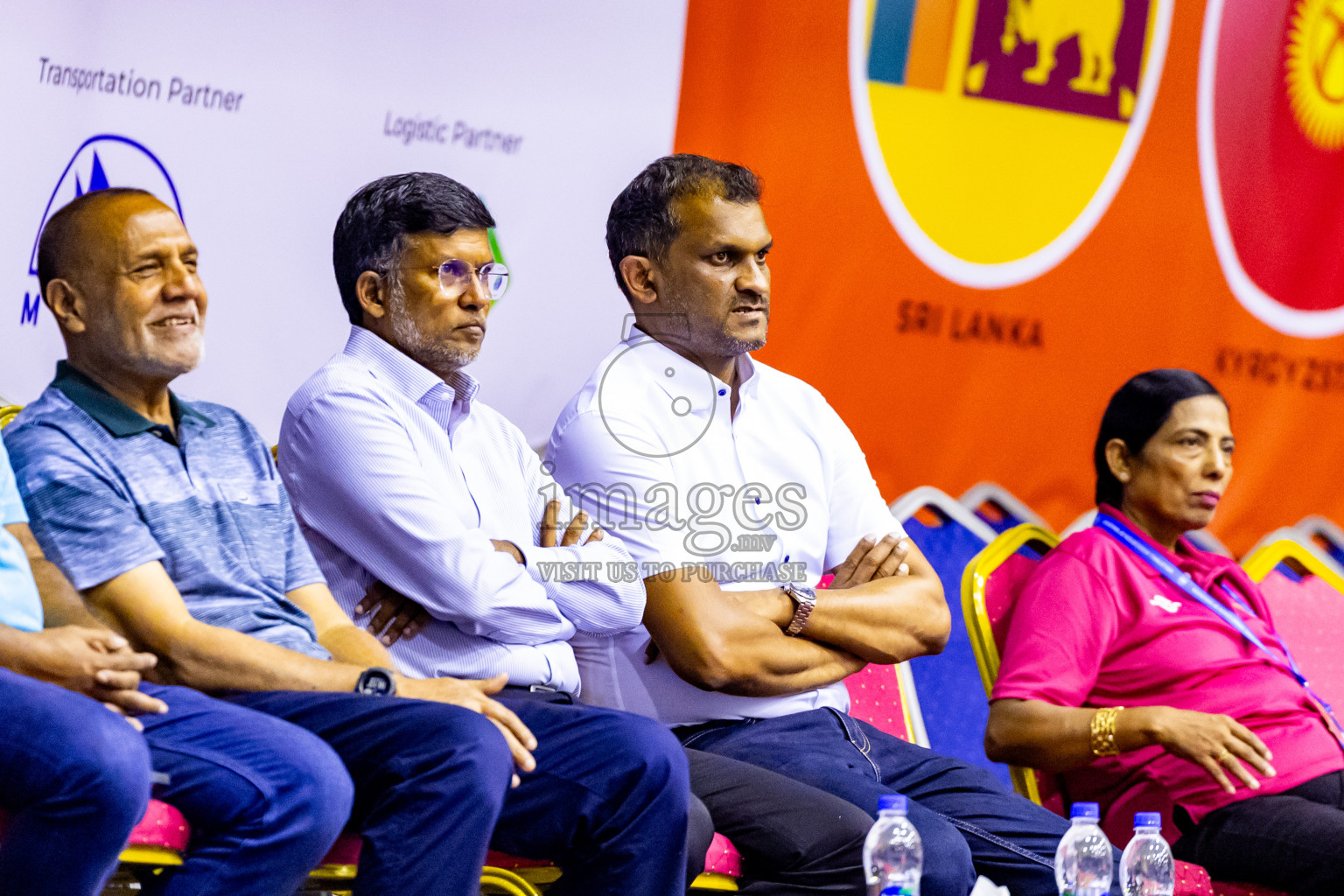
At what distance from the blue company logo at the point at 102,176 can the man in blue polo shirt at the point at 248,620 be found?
1.38 ft

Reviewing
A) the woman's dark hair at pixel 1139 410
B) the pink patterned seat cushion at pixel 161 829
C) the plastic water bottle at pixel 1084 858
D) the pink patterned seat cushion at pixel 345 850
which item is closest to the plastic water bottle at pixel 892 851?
the plastic water bottle at pixel 1084 858

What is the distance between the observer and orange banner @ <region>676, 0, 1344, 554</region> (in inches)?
146

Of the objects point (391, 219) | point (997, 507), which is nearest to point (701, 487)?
point (391, 219)

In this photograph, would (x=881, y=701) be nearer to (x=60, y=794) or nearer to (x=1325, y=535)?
(x=60, y=794)

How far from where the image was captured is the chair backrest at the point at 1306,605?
3.81m

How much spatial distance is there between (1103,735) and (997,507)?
1105 mm

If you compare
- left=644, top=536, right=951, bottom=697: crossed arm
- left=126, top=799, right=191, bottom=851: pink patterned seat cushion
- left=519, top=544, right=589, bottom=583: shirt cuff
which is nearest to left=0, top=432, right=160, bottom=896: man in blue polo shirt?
left=126, top=799, right=191, bottom=851: pink patterned seat cushion

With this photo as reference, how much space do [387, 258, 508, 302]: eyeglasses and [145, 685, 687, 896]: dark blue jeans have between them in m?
0.81

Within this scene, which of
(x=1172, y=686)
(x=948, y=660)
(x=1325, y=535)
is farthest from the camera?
(x=1325, y=535)

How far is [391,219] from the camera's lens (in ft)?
9.12

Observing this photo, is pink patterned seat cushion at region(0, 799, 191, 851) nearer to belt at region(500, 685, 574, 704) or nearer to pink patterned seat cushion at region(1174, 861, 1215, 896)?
belt at region(500, 685, 574, 704)

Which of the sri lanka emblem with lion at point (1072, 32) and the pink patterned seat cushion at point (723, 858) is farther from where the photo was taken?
the sri lanka emblem with lion at point (1072, 32)

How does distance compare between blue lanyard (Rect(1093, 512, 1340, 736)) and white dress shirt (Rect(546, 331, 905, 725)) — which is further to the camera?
blue lanyard (Rect(1093, 512, 1340, 736))

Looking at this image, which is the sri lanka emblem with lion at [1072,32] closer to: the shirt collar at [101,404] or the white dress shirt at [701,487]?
the white dress shirt at [701,487]
